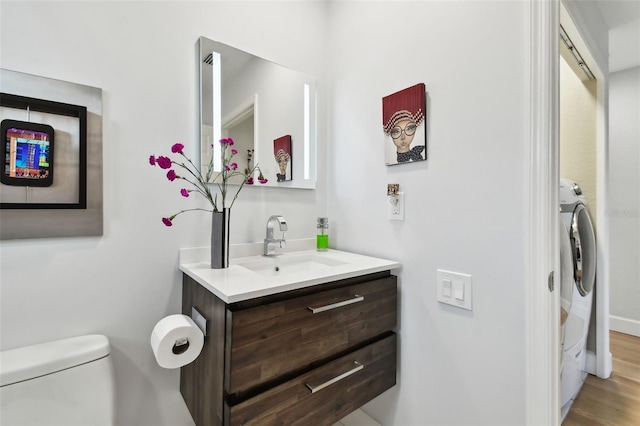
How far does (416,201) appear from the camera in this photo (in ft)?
4.03

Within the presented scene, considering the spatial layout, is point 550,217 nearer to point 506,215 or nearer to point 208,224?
point 506,215

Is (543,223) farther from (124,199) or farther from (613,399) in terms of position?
(613,399)

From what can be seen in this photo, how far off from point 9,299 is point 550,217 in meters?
1.71

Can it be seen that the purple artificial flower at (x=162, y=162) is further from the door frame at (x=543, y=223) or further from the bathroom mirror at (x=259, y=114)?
the door frame at (x=543, y=223)

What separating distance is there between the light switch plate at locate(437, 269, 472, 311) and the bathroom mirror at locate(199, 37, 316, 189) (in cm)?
85

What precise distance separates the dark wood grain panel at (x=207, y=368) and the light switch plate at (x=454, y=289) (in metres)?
0.82

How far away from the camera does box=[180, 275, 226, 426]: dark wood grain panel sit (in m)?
0.85

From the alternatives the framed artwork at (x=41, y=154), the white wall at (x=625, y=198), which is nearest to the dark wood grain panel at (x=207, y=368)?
the framed artwork at (x=41, y=154)

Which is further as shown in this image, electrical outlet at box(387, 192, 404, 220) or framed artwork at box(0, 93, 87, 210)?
electrical outlet at box(387, 192, 404, 220)

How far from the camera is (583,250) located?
1.84 meters

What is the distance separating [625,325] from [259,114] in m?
3.64

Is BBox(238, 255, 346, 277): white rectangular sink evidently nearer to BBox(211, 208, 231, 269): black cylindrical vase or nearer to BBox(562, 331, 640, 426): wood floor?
BBox(211, 208, 231, 269): black cylindrical vase

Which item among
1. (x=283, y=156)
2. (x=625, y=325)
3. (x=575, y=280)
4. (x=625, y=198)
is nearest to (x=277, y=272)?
(x=283, y=156)

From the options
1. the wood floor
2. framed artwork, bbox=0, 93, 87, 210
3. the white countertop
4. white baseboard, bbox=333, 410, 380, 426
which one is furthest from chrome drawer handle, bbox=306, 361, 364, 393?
the wood floor
